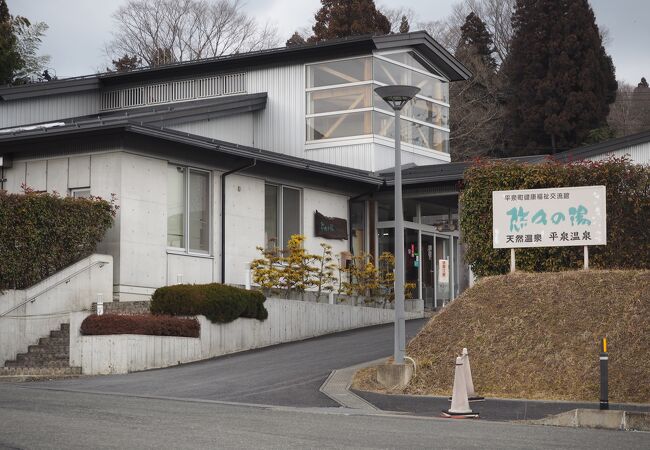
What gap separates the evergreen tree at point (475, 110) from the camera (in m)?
53.7

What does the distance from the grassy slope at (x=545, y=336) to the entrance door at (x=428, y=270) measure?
40.2 feet

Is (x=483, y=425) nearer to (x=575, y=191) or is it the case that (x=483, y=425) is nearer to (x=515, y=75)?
(x=575, y=191)

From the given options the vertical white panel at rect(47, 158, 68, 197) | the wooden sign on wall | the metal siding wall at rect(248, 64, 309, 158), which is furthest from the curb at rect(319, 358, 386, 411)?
the metal siding wall at rect(248, 64, 309, 158)

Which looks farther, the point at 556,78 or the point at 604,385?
the point at 556,78

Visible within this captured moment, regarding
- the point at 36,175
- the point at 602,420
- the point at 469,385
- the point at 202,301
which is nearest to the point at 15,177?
the point at 36,175

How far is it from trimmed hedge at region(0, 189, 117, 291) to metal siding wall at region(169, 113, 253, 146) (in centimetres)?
626

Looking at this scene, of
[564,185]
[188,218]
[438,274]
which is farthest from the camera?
[438,274]

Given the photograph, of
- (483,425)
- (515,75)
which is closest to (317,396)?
(483,425)

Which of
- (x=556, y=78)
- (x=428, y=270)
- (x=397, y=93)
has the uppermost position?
(x=556, y=78)

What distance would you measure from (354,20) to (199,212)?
29.8 meters

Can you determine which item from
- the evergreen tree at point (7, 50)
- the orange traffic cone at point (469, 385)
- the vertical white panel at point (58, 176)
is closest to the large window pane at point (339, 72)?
the vertical white panel at point (58, 176)

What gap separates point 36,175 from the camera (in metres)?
26.0

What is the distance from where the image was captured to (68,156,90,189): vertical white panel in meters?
25.2

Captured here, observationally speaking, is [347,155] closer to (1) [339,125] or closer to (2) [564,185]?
(1) [339,125]
